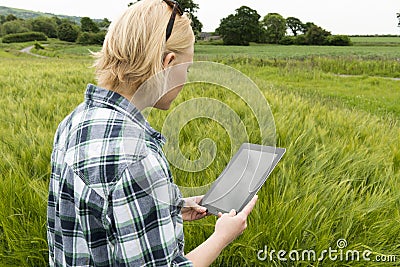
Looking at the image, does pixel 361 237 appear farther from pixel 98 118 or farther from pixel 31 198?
pixel 31 198

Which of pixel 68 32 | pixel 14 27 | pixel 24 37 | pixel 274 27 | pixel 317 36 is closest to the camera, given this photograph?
pixel 317 36

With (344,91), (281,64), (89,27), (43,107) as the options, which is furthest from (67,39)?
(43,107)

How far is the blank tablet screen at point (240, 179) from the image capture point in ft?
3.81

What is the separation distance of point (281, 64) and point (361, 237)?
1276 centimetres

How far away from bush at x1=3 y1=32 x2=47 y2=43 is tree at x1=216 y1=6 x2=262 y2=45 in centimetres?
2407

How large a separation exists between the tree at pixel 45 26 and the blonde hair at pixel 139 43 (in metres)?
62.6

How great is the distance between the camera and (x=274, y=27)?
192 ft

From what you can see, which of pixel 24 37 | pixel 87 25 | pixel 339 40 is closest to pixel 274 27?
pixel 339 40

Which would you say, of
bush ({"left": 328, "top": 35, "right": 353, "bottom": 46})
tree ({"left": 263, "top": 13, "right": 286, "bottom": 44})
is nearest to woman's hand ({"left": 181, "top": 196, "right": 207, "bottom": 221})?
bush ({"left": 328, "top": 35, "right": 353, "bottom": 46})

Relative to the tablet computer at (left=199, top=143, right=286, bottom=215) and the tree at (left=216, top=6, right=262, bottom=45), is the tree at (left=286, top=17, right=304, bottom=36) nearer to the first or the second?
the tree at (left=216, top=6, right=262, bottom=45)

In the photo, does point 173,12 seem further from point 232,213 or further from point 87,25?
point 87,25

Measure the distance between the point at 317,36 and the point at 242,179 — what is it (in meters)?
50.6

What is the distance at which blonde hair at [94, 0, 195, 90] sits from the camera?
89 centimetres

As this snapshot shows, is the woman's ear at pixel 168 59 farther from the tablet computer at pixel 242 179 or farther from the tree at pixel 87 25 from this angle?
the tree at pixel 87 25
